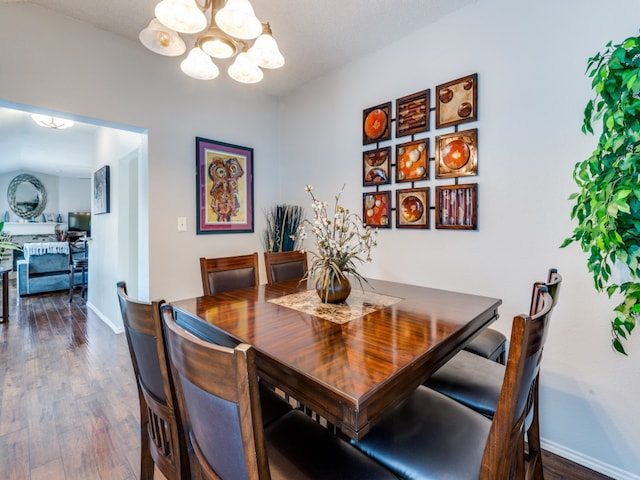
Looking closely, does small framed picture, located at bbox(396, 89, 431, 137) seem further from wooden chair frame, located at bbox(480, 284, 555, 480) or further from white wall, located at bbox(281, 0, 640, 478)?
wooden chair frame, located at bbox(480, 284, 555, 480)

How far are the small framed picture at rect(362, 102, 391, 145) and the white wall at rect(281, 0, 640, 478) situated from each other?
0.62ft

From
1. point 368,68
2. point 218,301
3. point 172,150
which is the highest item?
point 368,68

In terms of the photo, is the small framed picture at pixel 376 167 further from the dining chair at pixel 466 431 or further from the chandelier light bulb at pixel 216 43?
the dining chair at pixel 466 431

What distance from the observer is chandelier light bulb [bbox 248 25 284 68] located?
1446 millimetres

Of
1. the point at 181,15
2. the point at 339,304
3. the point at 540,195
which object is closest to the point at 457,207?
the point at 540,195

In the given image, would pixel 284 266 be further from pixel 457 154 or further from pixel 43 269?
pixel 43 269

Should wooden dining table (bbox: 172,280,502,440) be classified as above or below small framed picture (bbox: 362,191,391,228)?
below

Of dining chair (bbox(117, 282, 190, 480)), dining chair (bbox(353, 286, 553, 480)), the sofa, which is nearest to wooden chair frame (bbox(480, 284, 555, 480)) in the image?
dining chair (bbox(353, 286, 553, 480))

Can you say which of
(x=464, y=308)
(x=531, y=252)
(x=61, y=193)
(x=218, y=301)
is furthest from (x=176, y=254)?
(x=61, y=193)

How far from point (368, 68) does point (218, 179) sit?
1.63 m

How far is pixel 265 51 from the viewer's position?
57.4 inches

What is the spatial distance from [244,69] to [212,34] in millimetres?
250

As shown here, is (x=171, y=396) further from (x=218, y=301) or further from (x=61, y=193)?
(x=61, y=193)

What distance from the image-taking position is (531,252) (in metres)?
→ 1.74
